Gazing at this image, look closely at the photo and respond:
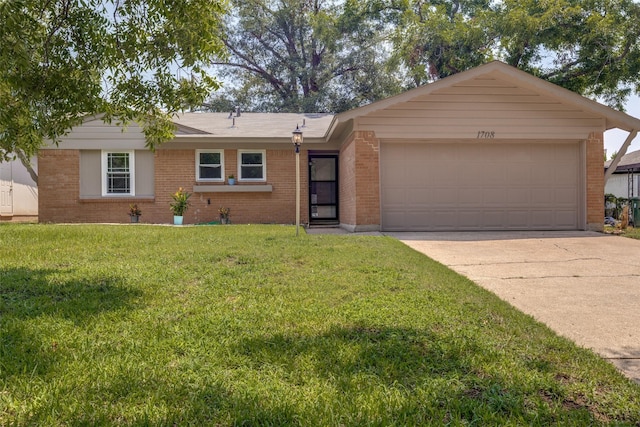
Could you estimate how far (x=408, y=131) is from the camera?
35.7ft

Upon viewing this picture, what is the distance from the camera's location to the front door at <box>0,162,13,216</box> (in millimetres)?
16894

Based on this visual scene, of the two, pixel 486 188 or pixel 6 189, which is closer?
pixel 486 188

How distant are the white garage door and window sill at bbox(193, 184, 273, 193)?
4694mm

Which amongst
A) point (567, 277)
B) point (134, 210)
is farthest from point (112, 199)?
point (567, 277)

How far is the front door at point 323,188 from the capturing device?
14.7 meters

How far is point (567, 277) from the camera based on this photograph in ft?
18.1

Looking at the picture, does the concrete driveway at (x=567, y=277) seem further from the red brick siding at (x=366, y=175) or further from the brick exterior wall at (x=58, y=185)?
the brick exterior wall at (x=58, y=185)

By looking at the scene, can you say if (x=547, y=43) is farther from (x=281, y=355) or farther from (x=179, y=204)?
(x=281, y=355)

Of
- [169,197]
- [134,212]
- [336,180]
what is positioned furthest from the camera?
[336,180]

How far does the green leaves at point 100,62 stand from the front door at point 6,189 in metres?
14.5

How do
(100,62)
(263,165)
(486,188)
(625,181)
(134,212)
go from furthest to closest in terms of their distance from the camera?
(625,181)
(263,165)
(134,212)
(486,188)
(100,62)

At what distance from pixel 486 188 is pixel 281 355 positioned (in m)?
9.74

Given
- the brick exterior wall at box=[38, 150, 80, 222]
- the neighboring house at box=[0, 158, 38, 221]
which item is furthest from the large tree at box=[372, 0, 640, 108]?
the neighboring house at box=[0, 158, 38, 221]

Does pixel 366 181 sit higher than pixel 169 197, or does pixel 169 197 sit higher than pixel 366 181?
pixel 366 181
